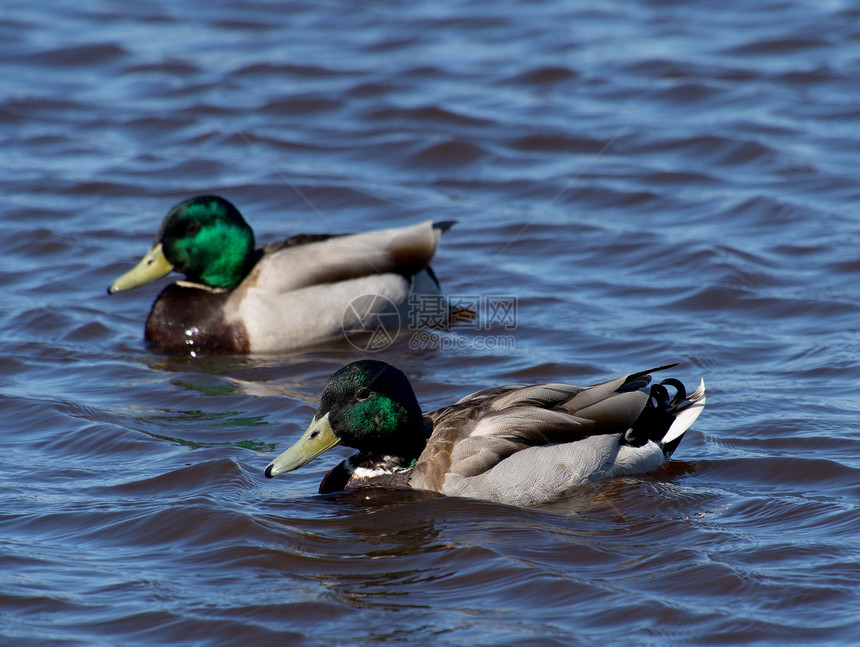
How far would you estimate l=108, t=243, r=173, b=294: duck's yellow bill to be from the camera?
8.45m

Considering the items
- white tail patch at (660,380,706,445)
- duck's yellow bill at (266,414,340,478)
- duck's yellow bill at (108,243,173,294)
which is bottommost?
white tail patch at (660,380,706,445)

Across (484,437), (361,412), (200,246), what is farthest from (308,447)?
(200,246)

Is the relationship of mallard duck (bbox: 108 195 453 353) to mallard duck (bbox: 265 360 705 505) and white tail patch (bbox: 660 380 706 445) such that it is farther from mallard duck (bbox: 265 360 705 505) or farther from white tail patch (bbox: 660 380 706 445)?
white tail patch (bbox: 660 380 706 445)

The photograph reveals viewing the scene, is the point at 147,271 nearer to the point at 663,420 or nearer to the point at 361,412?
the point at 361,412

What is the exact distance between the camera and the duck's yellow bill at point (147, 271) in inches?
332

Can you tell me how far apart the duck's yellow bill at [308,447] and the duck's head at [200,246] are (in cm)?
306

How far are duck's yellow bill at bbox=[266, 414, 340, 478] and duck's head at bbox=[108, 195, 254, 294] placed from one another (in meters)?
3.06

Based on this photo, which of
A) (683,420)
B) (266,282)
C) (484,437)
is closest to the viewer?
(484,437)

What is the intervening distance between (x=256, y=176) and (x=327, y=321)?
3750mm

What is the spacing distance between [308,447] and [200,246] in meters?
3.18

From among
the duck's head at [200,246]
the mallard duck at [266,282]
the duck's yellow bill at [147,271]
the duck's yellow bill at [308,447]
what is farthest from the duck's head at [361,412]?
the duck's yellow bill at [147,271]

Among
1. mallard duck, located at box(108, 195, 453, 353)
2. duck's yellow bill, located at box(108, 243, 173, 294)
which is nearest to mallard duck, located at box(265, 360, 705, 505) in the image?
mallard duck, located at box(108, 195, 453, 353)

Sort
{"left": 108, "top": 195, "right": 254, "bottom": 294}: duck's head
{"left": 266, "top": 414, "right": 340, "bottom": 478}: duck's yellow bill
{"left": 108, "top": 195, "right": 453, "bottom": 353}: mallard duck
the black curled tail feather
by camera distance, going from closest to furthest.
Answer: {"left": 266, "top": 414, "right": 340, "bottom": 478}: duck's yellow bill, the black curled tail feather, {"left": 108, "top": 195, "right": 453, "bottom": 353}: mallard duck, {"left": 108, "top": 195, "right": 254, "bottom": 294}: duck's head

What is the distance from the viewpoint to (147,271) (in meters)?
8.48
